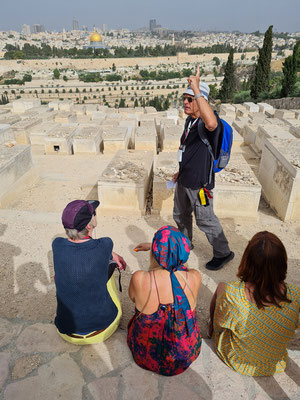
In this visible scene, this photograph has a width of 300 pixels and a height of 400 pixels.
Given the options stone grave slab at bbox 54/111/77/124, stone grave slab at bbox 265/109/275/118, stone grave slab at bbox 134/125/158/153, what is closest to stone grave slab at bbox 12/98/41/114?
stone grave slab at bbox 54/111/77/124

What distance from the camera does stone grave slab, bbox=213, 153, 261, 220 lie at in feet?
13.2

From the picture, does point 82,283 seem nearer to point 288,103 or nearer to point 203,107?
point 203,107

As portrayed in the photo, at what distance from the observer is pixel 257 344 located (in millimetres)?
1773

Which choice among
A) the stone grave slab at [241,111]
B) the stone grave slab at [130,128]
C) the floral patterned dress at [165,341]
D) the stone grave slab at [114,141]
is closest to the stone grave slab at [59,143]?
the stone grave slab at [114,141]

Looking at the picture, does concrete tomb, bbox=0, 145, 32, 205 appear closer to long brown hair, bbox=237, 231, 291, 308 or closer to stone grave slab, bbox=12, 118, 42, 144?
stone grave slab, bbox=12, 118, 42, 144

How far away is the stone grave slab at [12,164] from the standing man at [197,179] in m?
2.91

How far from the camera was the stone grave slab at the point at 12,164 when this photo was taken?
467 cm

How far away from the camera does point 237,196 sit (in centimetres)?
407

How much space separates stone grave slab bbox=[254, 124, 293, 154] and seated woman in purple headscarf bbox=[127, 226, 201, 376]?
4.24 m

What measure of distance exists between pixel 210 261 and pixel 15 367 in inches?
76.4

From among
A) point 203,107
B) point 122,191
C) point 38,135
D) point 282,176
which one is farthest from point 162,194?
point 38,135

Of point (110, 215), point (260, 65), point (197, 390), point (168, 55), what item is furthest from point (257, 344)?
point (168, 55)

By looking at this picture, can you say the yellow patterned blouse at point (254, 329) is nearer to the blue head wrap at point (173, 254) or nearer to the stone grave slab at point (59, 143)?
the blue head wrap at point (173, 254)

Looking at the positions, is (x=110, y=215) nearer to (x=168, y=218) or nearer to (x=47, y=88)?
(x=168, y=218)
